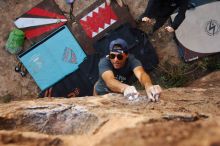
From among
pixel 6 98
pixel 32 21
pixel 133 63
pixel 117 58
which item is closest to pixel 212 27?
pixel 133 63

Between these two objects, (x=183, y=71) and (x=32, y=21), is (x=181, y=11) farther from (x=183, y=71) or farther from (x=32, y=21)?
(x=32, y=21)

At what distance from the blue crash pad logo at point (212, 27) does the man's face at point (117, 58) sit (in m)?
2.57

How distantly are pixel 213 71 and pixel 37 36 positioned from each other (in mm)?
2946

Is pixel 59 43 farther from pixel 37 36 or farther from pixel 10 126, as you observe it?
pixel 10 126

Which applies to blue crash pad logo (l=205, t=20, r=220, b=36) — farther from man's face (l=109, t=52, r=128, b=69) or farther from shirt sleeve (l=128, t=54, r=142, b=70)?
man's face (l=109, t=52, r=128, b=69)

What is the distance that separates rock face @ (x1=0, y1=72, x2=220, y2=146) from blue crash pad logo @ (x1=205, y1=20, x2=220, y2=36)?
290 centimetres

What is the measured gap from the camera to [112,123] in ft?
7.60

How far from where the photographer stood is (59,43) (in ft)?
20.6

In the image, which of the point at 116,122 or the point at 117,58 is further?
the point at 117,58

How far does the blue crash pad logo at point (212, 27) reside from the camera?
20.1ft

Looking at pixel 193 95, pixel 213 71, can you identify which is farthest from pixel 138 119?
pixel 213 71

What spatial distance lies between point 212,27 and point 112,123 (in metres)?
4.28

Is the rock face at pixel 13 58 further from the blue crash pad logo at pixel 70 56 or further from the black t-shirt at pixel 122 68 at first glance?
the black t-shirt at pixel 122 68

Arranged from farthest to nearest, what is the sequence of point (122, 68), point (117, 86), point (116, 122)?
point (122, 68) < point (117, 86) < point (116, 122)
